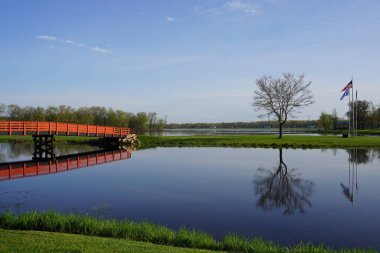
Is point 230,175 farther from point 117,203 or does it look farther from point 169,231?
point 169,231

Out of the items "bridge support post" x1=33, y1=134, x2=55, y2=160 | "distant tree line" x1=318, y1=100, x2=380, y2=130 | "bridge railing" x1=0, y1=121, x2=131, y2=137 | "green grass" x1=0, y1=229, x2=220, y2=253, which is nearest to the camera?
"green grass" x1=0, y1=229, x2=220, y2=253

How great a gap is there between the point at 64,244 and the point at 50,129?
1355 inches

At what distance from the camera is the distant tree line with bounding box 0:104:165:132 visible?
374 ft

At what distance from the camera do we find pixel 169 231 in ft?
35.0

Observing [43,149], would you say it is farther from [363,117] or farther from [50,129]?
[363,117]

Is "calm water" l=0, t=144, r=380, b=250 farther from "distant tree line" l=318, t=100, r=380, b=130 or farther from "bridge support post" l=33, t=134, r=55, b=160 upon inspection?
"distant tree line" l=318, t=100, r=380, b=130

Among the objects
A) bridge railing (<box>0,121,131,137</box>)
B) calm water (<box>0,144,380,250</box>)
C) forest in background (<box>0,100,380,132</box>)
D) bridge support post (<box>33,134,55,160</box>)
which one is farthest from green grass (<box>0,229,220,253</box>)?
forest in background (<box>0,100,380,132</box>)

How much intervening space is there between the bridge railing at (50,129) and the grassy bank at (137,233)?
90.0 ft

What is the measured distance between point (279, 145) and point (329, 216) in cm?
3503

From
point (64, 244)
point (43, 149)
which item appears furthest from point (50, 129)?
point (64, 244)

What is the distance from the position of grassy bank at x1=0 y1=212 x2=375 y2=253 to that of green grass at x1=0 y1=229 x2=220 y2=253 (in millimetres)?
119

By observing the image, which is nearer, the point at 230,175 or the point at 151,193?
the point at 151,193

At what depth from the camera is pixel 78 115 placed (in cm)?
11694

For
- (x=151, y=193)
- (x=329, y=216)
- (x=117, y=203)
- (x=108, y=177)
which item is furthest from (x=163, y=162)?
(x=329, y=216)
